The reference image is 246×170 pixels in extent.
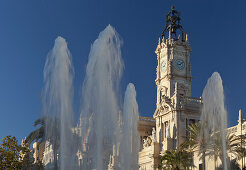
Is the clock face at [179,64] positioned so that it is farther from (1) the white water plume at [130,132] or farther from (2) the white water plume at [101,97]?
(2) the white water plume at [101,97]

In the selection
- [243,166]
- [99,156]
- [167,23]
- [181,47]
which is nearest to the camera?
[99,156]

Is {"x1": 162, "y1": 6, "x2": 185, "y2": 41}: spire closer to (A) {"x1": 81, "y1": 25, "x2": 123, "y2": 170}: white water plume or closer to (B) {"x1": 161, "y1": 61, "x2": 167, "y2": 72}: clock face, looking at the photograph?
(B) {"x1": 161, "y1": 61, "x2": 167, "y2": 72}: clock face

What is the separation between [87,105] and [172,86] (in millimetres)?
40035

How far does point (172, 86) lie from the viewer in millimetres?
66688

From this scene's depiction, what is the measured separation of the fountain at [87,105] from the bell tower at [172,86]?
83.3ft

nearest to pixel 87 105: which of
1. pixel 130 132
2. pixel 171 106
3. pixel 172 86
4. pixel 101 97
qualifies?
pixel 101 97

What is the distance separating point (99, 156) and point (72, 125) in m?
2.68

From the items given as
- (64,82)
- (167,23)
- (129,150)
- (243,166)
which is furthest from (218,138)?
(167,23)

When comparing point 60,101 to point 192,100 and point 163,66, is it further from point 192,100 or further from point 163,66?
point 163,66

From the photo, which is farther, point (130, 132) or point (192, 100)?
point (192, 100)

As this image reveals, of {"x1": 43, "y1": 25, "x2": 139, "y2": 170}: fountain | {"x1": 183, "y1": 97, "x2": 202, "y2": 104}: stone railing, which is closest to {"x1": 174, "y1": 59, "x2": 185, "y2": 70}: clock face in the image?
{"x1": 183, "y1": 97, "x2": 202, "y2": 104}: stone railing

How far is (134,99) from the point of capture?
40188 mm

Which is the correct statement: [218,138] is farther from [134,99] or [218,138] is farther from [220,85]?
[134,99]

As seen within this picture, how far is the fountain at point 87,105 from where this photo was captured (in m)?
27.6
